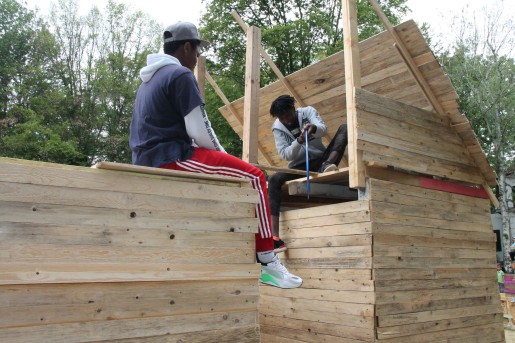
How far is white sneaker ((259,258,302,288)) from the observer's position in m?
4.11

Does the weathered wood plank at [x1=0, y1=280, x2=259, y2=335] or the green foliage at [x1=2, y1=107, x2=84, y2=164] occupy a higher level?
the green foliage at [x1=2, y1=107, x2=84, y2=164]

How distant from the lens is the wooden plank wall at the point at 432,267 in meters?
5.34

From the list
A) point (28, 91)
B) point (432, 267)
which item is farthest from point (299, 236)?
point (28, 91)

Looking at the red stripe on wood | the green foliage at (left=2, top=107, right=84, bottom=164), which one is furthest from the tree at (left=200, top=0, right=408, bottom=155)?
the red stripe on wood

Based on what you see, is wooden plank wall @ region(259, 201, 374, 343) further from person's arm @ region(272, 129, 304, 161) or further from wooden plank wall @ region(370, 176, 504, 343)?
person's arm @ region(272, 129, 304, 161)

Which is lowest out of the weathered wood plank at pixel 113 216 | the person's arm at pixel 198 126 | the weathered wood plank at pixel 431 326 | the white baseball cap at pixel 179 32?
the weathered wood plank at pixel 431 326

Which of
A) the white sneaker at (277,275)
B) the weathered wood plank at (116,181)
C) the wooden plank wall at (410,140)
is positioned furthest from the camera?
the wooden plank wall at (410,140)

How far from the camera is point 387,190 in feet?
18.3

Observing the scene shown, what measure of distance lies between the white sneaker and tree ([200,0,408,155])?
17.0 meters

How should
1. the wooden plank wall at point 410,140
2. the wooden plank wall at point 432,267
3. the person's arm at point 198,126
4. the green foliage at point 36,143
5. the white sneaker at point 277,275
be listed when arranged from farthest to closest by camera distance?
the green foliage at point 36,143 → the wooden plank wall at point 410,140 → the wooden plank wall at point 432,267 → the white sneaker at point 277,275 → the person's arm at point 198,126

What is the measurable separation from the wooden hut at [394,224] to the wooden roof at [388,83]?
0.02 meters

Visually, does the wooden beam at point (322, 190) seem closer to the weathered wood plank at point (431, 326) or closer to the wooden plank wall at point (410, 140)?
the wooden plank wall at point (410, 140)

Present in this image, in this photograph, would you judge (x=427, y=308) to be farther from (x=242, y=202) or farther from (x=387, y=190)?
(x=242, y=202)

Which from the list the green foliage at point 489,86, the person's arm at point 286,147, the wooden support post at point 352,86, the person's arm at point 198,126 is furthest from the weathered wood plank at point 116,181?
the green foliage at point 489,86
